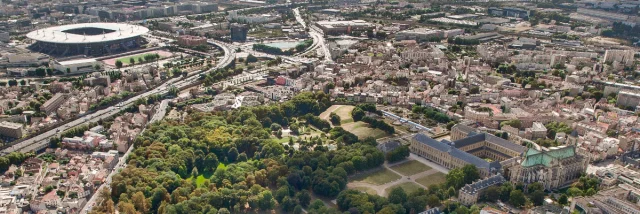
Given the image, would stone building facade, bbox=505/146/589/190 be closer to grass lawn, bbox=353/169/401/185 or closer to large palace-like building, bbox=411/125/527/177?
large palace-like building, bbox=411/125/527/177

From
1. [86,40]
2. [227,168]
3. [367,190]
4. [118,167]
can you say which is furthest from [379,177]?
[86,40]

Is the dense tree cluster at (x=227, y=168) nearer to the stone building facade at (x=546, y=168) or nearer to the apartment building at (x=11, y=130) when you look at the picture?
the stone building facade at (x=546, y=168)

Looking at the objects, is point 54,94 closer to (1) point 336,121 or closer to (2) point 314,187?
(1) point 336,121

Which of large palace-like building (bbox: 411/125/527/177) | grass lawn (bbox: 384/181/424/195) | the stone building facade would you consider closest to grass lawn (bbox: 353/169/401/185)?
grass lawn (bbox: 384/181/424/195)

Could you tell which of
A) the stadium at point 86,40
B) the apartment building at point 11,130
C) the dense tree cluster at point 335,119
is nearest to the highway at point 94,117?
the apartment building at point 11,130

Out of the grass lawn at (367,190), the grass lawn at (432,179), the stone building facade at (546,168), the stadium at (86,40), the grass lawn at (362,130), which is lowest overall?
the grass lawn at (367,190)

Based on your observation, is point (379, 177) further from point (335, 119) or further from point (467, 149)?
point (335, 119)

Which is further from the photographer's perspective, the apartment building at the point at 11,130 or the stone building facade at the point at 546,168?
the apartment building at the point at 11,130
